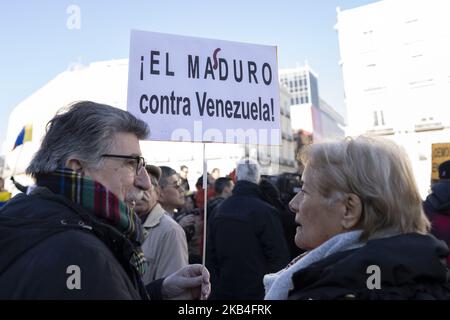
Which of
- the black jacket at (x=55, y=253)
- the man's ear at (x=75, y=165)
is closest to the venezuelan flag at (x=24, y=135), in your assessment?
the man's ear at (x=75, y=165)

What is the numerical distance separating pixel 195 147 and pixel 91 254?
147 feet

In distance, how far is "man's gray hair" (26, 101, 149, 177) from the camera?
1.60 m

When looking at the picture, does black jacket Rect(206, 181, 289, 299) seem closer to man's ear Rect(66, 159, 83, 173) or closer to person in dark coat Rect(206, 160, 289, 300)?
person in dark coat Rect(206, 160, 289, 300)

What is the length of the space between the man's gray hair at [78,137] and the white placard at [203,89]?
1.12m

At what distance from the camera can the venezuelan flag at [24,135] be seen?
748 cm

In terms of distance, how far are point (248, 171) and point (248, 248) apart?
2.55 ft

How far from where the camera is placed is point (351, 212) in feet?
5.32

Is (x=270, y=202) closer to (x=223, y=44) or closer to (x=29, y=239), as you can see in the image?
(x=223, y=44)

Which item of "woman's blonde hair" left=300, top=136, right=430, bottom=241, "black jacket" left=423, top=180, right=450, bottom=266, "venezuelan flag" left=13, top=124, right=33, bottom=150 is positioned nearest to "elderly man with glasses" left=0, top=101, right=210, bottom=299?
"woman's blonde hair" left=300, top=136, right=430, bottom=241

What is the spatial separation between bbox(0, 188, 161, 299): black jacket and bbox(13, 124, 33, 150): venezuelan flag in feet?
22.0

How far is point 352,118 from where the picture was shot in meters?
33.0

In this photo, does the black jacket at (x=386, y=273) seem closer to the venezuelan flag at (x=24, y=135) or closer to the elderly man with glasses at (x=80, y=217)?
the elderly man with glasses at (x=80, y=217)

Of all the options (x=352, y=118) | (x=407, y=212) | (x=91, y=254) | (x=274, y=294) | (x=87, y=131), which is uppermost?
(x=352, y=118)
